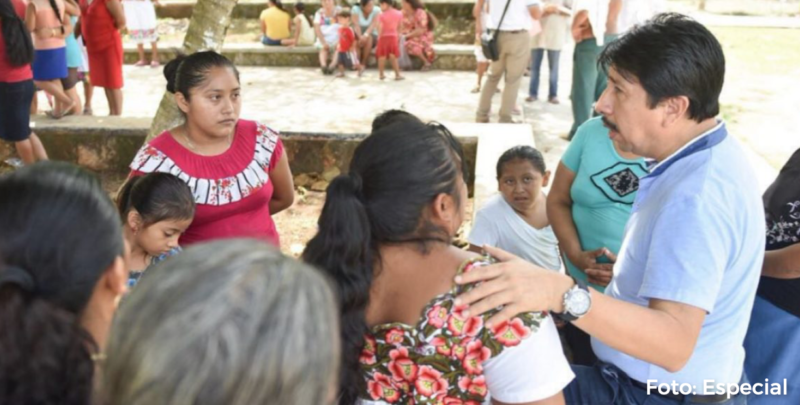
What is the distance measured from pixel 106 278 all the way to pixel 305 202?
14.6 feet

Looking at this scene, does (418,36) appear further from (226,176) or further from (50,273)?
(50,273)

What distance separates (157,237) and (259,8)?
1271 cm

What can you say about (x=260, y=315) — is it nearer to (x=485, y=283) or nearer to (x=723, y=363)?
(x=485, y=283)

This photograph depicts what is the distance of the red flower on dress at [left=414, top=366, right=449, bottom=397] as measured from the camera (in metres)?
1.46

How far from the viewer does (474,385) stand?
4.77 feet

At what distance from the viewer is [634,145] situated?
1967 millimetres

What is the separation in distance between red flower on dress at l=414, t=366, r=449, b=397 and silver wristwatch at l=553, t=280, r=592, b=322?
0.32 metres

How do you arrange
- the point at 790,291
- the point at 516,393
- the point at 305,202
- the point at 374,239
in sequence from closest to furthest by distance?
the point at 516,393
the point at 374,239
the point at 790,291
the point at 305,202

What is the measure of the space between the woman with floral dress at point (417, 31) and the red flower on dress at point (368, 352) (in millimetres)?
9352

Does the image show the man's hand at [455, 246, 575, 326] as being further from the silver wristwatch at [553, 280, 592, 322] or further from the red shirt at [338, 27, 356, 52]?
the red shirt at [338, 27, 356, 52]

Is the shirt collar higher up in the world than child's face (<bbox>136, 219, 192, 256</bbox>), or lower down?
higher up

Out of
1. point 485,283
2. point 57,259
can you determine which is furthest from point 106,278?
point 485,283

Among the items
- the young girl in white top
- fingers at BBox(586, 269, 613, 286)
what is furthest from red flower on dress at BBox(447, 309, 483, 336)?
the young girl in white top

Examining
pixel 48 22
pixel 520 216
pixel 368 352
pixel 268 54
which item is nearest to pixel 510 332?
pixel 368 352
